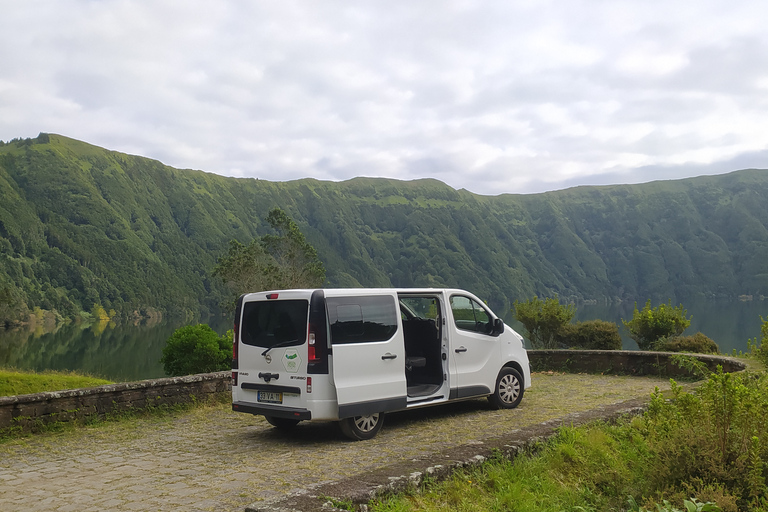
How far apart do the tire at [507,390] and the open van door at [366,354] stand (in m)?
2.24

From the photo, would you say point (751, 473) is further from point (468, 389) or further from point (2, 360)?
point (2, 360)

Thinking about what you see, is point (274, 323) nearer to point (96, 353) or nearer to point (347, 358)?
point (347, 358)

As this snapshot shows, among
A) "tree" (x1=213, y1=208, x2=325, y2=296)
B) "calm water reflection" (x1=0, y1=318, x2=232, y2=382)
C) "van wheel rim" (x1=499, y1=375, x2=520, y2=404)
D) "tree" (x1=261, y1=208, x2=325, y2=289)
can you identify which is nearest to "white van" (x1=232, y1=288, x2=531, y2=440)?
"van wheel rim" (x1=499, y1=375, x2=520, y2=404)

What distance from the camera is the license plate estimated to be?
25.3 ft

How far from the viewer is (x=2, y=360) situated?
5325cm

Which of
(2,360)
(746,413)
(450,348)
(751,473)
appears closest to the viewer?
(751,473)

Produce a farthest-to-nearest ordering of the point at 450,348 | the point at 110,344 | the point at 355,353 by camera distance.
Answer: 1. the point at 110,344
2. the point at 450,348
3. the point at 355,353

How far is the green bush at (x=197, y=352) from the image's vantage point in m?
18.3

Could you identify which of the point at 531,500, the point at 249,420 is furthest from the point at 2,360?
the point at 531,500

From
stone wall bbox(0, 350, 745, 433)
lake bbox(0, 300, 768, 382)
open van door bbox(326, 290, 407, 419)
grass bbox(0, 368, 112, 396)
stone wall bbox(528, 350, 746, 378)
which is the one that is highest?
open van door bbox(326, 290, 407, 419)

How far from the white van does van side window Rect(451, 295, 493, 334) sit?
0.07ft

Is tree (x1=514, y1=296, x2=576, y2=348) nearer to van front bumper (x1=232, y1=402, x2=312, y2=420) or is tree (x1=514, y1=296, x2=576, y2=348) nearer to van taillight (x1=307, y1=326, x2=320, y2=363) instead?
van front bumper (x1=232, y1=402, x2=312, y2=420)

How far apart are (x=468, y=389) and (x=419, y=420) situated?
86 cm

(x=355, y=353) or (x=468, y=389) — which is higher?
(x=355, y=353)
